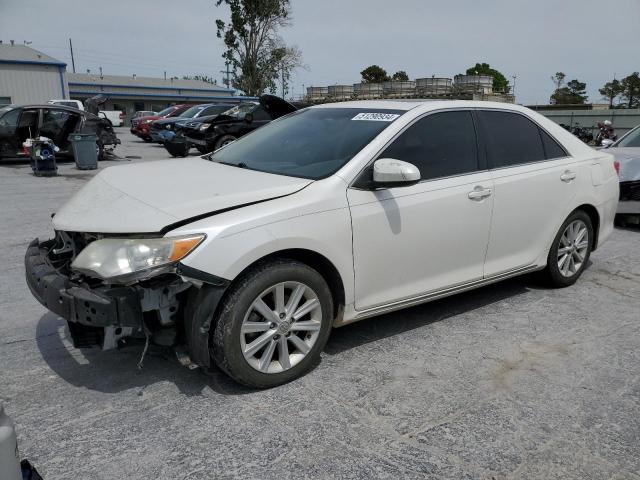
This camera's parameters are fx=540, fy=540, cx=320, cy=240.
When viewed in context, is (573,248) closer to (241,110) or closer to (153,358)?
(153,358)

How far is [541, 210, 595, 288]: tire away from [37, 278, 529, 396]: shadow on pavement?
0.90 m

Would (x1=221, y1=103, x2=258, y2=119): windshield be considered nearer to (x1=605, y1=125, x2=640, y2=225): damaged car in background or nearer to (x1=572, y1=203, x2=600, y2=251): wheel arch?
(x1=605, y1=125, x2=640, y2=225): damaged car in background

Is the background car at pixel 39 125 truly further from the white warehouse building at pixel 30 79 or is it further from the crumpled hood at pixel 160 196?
the white warehouse building at pixel 30 79

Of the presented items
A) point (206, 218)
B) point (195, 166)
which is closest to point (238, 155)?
point (195, 166)

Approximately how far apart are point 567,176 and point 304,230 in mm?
2750

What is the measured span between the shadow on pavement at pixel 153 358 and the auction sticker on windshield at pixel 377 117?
Result: 1521 mm

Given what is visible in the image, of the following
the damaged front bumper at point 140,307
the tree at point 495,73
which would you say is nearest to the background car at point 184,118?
the damaged front bumper at point 140,307

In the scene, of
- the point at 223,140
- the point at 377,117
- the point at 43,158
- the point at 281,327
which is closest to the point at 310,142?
the point at 377,117

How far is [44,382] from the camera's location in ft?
10.4

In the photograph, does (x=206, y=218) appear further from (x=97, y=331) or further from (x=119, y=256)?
(x=97, y=331)

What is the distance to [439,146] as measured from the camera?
12.7ft

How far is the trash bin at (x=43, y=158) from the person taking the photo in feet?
39.0

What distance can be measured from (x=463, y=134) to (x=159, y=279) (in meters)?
2.50

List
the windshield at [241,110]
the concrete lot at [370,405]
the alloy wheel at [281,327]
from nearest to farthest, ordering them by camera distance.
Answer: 1. the concrete lot at [370,405]
2. the alloy wheel at [281,327]
3. the windshield at [241,110]
